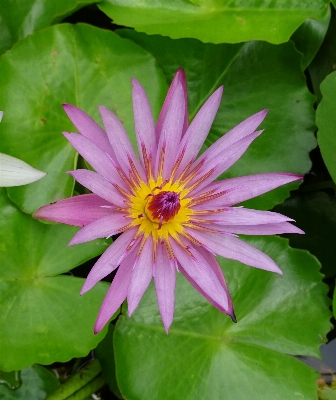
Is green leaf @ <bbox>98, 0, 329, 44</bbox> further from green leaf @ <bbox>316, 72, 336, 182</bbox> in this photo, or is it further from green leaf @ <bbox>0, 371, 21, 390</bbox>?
green leaf @ <bbox>0, 371, 21, 390</bbox>

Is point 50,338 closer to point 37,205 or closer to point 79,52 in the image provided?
point 37,205

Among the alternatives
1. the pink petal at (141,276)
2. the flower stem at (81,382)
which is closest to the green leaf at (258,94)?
the pink petal at (141,276)

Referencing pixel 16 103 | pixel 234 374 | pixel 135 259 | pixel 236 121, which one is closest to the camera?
pixel 135 259

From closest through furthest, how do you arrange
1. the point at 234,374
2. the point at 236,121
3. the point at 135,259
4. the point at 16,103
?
the point at 135,259 < the point at 16,103 < the point at 234,374 < the point at 236,121

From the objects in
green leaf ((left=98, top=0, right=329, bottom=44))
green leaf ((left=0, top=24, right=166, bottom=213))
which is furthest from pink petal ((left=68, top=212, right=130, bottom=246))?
green leaf ((left=98, top=0, right=329, bottom=44))

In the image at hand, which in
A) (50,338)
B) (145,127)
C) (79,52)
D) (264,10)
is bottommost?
(50,338)

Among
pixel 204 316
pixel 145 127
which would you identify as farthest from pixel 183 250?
pixel 204 316

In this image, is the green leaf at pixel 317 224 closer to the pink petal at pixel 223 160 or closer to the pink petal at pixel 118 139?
the pink petal at pixel 223 160

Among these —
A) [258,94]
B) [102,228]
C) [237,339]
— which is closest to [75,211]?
[102,228]
